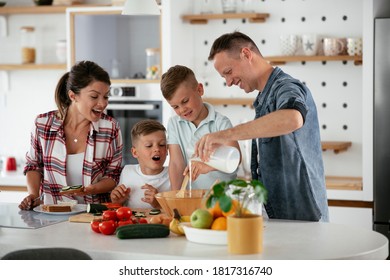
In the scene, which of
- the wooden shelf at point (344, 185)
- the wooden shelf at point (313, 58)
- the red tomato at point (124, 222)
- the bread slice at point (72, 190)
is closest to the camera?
the red tomato at point (124, 222)

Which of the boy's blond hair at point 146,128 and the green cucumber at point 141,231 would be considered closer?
the green cucumber at point 141,231

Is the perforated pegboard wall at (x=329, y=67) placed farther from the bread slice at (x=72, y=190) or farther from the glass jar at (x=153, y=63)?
the bread slice at (x=72, y=190)

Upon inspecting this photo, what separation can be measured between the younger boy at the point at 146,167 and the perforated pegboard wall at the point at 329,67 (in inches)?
62.0

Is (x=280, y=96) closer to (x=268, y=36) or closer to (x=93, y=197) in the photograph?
(x=93, y=197)

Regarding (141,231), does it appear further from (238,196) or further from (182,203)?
(238,196)

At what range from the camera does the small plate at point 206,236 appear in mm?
1979

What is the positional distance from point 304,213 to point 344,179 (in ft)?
6.16

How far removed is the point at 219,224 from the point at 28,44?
332cm

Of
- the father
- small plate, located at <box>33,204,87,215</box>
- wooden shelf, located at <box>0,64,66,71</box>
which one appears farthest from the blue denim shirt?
wooden shelf, located at <box>0,64,66,71</box>

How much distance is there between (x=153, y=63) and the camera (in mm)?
4414

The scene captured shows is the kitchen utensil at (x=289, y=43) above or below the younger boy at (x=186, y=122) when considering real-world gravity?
above

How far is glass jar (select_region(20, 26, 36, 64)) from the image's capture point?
489 centimetres

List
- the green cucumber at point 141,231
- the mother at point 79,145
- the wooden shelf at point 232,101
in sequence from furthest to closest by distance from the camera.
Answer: the wooden shelf at point 232,101 → the mother at point 79,145 → the green cucumber at point 141,231

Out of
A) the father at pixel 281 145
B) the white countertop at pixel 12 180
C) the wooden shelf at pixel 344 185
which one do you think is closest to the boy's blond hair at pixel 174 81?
the father at pixel 281 145
